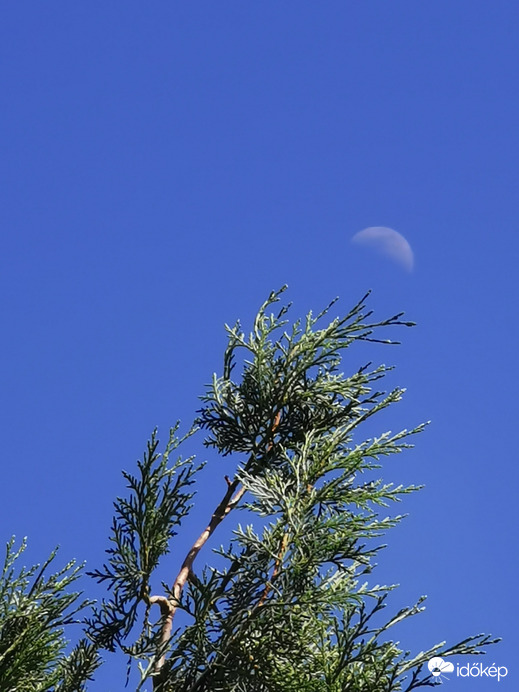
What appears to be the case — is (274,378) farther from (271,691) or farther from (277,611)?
(271,691)

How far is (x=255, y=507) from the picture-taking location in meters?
8.05

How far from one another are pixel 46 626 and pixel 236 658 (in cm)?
178

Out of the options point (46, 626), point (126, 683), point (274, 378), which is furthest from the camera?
point (274, 378)

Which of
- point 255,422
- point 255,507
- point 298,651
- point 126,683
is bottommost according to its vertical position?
point 126,683

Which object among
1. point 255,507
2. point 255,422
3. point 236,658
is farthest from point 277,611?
point 255,422

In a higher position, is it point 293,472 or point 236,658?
point 293,472

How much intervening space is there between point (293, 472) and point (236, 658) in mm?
1701

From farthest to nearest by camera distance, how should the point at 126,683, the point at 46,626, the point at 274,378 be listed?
the point at 274,378 < the point at 46,626 < the point at 126,683

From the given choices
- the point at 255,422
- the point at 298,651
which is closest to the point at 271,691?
the point at 298,651

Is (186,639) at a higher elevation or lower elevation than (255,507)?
lower

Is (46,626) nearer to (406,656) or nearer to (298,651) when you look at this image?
(298,651)

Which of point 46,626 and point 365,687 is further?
point 46,626

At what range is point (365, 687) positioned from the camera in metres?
7.29

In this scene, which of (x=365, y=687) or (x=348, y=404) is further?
(x=348, y=404)
